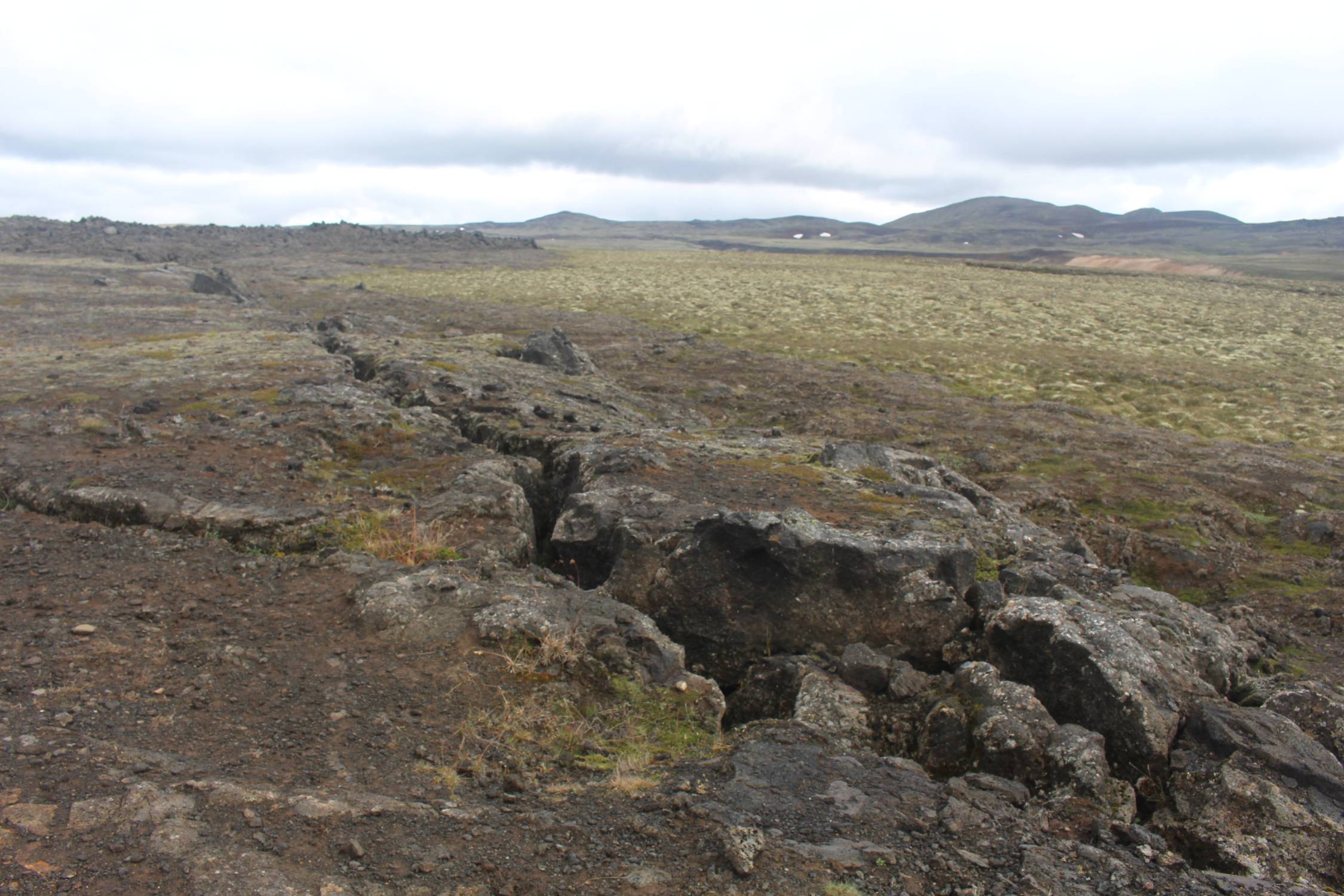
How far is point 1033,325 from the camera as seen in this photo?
161 ft

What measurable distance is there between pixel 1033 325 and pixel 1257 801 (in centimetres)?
4753

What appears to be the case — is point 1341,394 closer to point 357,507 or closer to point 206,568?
point 357,507

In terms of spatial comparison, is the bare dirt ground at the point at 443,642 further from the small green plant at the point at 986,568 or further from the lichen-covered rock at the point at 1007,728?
the lichen-covered rock at the point at 1007,728

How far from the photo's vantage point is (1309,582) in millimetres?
13492

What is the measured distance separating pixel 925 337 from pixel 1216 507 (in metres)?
27.9

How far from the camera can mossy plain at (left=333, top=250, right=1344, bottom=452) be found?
2956 centimetres

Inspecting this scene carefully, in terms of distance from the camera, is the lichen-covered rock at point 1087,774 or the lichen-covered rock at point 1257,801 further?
the lichen-covered rock at point 1087,774

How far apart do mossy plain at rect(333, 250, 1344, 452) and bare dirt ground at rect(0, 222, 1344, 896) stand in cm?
867

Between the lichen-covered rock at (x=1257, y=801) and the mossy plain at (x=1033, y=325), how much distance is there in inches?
840

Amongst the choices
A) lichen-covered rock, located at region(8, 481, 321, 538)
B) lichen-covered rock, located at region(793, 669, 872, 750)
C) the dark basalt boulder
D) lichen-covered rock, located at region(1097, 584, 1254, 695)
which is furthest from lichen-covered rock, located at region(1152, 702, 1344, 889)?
lichen-covered rock, located at region(8, 481, 321, 538)

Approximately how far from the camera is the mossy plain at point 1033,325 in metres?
29.6

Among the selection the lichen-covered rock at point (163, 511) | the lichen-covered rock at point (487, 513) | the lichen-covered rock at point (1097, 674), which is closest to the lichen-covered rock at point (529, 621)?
the lichen-covered rock at point (487, 513)

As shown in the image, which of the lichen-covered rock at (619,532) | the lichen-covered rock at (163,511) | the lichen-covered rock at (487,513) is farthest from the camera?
the lichen-covered rock at (487,513)

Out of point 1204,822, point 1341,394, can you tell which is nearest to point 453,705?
point 1204,822
